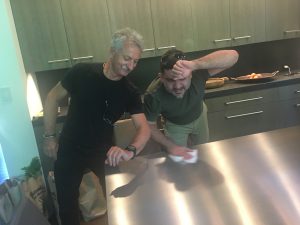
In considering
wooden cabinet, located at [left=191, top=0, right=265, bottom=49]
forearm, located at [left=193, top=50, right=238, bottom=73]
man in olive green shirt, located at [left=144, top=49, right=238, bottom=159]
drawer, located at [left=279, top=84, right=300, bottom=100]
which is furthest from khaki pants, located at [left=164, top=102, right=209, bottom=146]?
drawer, located at [left=279, top=84, right=300, bottom=100]

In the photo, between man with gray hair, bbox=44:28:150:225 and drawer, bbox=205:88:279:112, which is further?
drawer, bbox=205:88:279:112

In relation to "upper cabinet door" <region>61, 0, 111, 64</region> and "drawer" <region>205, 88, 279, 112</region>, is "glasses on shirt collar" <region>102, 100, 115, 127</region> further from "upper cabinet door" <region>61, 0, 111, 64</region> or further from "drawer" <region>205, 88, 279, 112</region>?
"drawer" <region>205, 88, 279, 112</region>

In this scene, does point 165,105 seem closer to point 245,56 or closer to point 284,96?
point 284,96

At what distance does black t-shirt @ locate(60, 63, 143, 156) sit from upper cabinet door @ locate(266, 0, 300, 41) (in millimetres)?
1961

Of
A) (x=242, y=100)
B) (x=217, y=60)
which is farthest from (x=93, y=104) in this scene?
(x=242, y=100)

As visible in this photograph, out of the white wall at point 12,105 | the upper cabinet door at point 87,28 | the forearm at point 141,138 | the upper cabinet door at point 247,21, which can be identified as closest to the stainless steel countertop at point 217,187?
the forearm at point 141,138

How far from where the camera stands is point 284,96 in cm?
283

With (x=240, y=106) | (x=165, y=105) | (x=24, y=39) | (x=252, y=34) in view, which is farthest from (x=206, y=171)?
(x=252, y=34)

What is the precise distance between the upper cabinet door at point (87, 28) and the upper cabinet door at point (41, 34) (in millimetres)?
62

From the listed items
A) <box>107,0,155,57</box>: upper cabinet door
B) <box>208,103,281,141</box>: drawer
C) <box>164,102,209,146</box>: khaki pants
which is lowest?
<box>208,103,281,141</box>: drawer

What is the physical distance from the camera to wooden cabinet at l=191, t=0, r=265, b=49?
8.97 feet

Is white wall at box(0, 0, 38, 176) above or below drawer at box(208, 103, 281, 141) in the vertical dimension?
above

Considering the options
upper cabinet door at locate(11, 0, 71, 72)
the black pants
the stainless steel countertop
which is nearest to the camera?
the stainless steel countertop

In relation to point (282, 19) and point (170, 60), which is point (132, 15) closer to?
point (170, 60)
